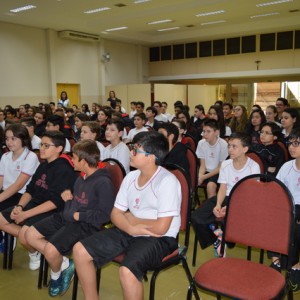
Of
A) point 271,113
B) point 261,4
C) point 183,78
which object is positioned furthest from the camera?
point 183,78

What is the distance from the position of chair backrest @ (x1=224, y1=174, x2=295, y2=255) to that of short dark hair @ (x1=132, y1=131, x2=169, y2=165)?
1.63 feet

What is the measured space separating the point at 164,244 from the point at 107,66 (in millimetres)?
13841

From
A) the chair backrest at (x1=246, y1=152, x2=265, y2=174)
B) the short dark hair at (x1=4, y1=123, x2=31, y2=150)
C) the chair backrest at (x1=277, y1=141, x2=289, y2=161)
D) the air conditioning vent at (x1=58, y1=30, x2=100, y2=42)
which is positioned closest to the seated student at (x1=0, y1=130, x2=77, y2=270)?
the short dark hair at (x1=4, y1=123, x2=31, y2=150)

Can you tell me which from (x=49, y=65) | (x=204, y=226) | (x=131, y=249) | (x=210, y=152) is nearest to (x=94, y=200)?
(x=131, y=249)

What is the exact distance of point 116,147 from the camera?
3.75 meters

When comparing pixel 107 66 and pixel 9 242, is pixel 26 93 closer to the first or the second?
pixel 107 66

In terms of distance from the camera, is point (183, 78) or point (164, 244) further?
point (183, 78)

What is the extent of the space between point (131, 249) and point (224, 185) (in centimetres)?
113

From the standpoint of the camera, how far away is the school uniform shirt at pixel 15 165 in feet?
9.74

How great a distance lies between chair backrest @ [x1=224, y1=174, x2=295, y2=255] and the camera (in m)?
1.81

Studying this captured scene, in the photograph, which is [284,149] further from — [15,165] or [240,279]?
[15,165]

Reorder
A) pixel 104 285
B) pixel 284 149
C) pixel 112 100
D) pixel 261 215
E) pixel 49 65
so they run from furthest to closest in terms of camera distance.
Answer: pixel 49 65 < pixel 112 100 < pixel 284 149 < pixel 104 285 < pixel 261 215

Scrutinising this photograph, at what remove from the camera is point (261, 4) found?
10.1m

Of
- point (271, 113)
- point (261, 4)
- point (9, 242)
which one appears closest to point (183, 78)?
point (261, 4)
